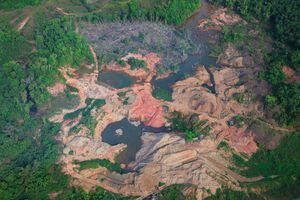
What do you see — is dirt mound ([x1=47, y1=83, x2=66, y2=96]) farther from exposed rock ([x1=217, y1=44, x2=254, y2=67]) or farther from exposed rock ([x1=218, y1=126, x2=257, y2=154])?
exposed rock ([x1=217, y1=44, x2=254, y2=67])

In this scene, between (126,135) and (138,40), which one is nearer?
(126,135)

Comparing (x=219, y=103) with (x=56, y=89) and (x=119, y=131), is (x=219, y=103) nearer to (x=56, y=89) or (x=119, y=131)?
(x=119, y=131)

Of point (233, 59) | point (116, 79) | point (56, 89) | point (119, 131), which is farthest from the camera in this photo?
point (233, 59)

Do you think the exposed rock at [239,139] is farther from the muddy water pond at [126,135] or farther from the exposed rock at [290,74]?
the exposed rock at [290,74]

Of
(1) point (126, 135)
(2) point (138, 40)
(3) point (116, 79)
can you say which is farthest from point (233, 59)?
(1) point (126, 135)

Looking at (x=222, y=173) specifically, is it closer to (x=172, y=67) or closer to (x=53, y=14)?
(x=172, y=67)

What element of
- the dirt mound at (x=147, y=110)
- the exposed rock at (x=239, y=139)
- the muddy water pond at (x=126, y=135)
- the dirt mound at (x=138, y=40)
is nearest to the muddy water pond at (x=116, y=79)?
the dirt mound at (x=138, y=40)
